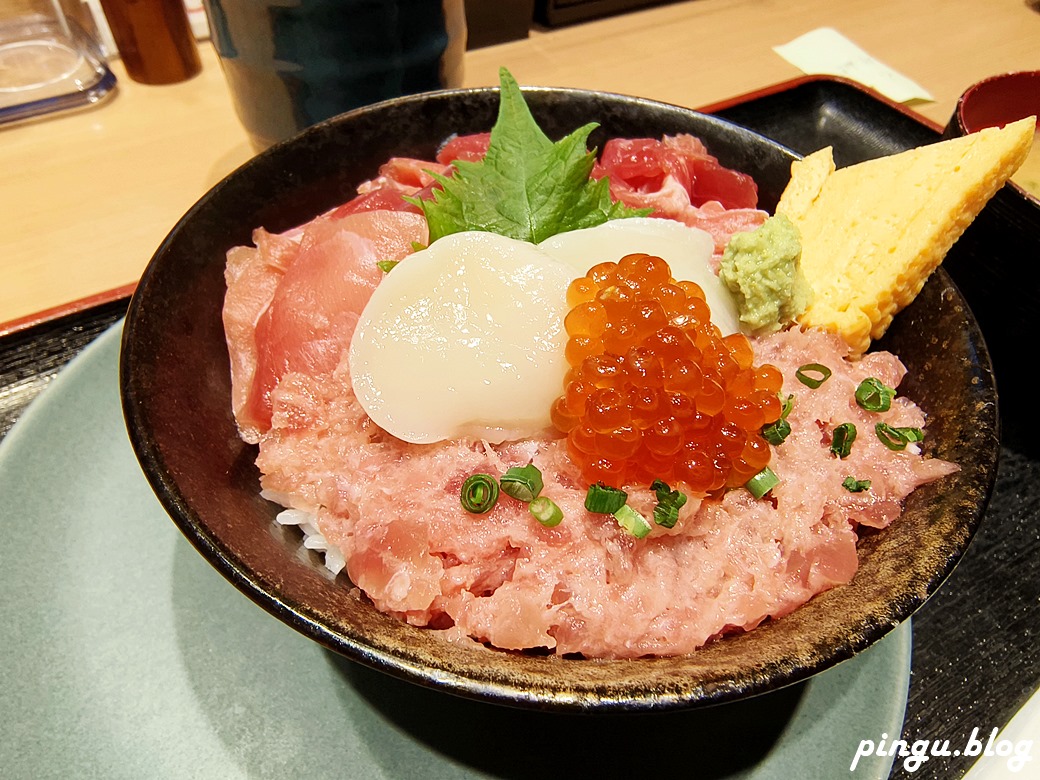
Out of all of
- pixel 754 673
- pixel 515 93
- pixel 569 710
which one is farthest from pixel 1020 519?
pixel 515 93

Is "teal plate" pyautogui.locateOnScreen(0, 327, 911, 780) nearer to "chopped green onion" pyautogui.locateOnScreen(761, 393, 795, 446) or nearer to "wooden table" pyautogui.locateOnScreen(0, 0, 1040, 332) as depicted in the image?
"chopped green onion" pyautogui.locateOnScreen(761, 393, 795, 446)

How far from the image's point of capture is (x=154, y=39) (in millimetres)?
2943

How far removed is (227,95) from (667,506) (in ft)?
9.08

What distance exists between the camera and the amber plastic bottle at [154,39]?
111 inches

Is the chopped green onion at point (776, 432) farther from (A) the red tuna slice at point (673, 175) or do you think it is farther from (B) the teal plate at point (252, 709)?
(A) the red tuna slice at point (673, 175)

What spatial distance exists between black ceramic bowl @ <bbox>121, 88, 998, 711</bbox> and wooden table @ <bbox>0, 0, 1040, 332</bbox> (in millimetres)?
849

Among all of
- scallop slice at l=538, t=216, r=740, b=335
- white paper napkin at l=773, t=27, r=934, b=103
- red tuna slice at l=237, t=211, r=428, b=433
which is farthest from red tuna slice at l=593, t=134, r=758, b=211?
white paper napkin at l=773, t=27, r=934, b=103

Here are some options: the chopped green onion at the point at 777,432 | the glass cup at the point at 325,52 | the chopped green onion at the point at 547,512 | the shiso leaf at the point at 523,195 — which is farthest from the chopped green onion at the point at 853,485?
the glass cup at the point at 325,52

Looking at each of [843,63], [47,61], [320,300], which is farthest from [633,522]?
[47,61]

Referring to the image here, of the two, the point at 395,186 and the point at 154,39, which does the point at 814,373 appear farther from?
the point at 154,39

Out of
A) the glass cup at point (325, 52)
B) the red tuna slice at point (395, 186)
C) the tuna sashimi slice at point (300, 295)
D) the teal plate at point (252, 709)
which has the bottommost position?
the teal plate at point (252, 709)

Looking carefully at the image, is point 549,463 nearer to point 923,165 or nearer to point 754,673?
point 754,673

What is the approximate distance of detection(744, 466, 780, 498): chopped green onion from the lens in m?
1.20

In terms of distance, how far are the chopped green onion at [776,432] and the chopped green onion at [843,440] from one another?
3.7 inches
